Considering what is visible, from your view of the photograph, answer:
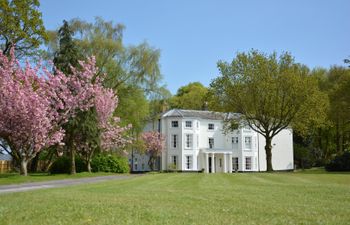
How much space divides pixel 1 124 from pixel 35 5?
29.8ft

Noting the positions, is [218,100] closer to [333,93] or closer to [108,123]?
[108,123]

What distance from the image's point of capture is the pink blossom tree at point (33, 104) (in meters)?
26.3

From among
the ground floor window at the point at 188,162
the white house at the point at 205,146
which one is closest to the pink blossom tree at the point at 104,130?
the white house at the point at 205,146

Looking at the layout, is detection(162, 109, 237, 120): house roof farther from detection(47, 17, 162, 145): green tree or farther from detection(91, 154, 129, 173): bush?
detection(91, 154, 129, 173): bush

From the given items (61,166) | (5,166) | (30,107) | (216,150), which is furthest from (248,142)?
(30,107)

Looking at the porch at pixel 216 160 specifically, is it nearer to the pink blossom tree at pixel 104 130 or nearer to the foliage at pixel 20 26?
the pink blossom tree at pixel 104 130

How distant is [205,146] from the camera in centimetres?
5841

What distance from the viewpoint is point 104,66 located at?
40094 mm

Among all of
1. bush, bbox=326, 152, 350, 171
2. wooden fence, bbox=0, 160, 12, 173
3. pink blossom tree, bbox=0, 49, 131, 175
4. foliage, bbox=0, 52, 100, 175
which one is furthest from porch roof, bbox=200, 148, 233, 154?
foliage, bbox=0, 52, 100, 175

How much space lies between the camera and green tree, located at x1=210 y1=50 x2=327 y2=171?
127ft

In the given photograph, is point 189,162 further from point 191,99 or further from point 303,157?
point 303,157

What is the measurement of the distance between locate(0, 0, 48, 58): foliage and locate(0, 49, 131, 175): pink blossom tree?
161cm

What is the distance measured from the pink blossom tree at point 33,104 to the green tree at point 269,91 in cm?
1521

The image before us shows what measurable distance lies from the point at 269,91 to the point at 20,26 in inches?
923
